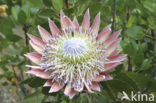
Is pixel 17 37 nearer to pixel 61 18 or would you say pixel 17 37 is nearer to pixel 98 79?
pixel 61 18

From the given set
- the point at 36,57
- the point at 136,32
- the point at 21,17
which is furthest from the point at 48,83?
the point at 136,32

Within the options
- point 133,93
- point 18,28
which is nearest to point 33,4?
point 18,28

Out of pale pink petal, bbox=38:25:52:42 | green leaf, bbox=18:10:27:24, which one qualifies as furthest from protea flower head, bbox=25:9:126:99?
green leaf, bbox=18:10:27:24

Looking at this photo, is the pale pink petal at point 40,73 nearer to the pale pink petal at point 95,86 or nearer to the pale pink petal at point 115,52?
the pale pink petal at point 95,86

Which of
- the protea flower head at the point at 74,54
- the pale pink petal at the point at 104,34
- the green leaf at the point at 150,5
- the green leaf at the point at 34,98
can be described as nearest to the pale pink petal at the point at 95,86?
the protea flower head at the point at 74,54

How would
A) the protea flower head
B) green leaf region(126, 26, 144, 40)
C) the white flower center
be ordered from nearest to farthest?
the protea flower head, the white flower center, green leaf region(126, 26, 144, 40)

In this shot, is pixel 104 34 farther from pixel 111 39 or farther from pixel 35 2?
pixel 35 2

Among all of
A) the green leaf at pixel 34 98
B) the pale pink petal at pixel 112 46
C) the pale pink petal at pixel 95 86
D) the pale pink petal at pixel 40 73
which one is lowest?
the green leaf at pixel 34 98

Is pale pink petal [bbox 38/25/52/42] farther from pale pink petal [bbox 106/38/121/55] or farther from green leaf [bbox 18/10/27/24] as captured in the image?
pale pink petal [bbox 106/38/121/55]
